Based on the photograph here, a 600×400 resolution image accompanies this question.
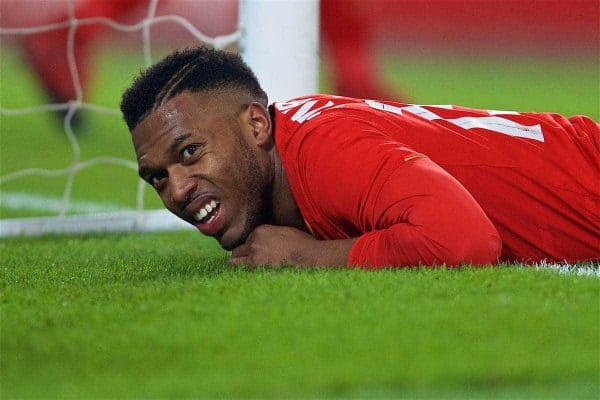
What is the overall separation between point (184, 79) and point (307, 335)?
4.02 feet

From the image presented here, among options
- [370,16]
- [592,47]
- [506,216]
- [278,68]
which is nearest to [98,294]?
[506,216]

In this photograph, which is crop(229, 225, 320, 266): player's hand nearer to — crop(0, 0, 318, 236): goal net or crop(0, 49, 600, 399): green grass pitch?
crop(0, 49, 600, 399): green grass pitch

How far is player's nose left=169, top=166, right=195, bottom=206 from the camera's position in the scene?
3270 mm

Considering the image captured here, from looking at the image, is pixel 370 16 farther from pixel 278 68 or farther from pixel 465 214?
pixel 465 214

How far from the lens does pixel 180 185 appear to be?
3.27 metres

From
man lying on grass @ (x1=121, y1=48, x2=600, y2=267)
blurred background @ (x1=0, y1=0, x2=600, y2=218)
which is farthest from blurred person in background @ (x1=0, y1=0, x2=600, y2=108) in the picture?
man lying on grass @ (x1=121, y1=48, x2=600, y2=267)

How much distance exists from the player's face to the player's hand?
2.5 inches

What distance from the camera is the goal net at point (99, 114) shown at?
4.97m

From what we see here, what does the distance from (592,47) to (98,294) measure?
515cm

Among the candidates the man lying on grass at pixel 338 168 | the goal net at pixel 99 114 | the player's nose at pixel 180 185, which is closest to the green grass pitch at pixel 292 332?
the man lying on grass at pixel 338 168

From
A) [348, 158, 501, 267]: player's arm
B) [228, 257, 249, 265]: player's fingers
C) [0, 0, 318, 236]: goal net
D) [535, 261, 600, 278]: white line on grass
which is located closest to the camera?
[348, 158, 501, 267]: player's arm

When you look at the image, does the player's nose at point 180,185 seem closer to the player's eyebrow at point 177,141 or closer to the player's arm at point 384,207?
the player's eyebrow at point 177,141

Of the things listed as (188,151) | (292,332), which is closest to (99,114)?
(188,151)

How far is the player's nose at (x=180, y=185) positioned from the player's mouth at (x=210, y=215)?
0.05 m
